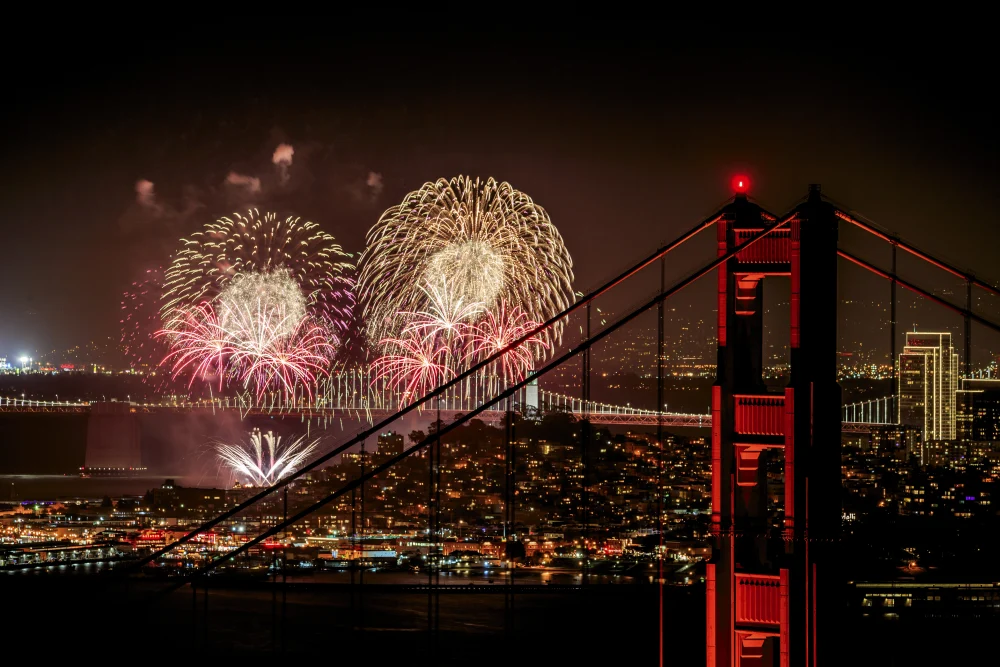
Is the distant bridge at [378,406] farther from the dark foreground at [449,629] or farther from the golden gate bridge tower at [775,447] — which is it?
the golden gate bridge tower at [775,447]

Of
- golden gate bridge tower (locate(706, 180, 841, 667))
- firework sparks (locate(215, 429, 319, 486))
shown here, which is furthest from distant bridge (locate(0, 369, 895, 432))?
golden gate bridge tower (locate(706, 180, 841, 667))

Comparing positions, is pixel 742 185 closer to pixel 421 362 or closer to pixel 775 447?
pixel 775 447

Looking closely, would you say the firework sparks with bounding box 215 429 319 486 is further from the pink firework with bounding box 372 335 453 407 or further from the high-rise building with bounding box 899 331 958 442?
the high-rise building with bounding box 899 331 958 442

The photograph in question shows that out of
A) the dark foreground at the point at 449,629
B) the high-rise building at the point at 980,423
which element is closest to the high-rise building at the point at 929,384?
the high-rise building at the point at 980,423

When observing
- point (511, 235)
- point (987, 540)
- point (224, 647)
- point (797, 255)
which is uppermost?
point (511, 235)

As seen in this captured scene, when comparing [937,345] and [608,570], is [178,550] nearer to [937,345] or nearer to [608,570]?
[608,570]

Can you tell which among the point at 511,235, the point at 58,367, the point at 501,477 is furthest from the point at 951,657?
the point at 58,367
